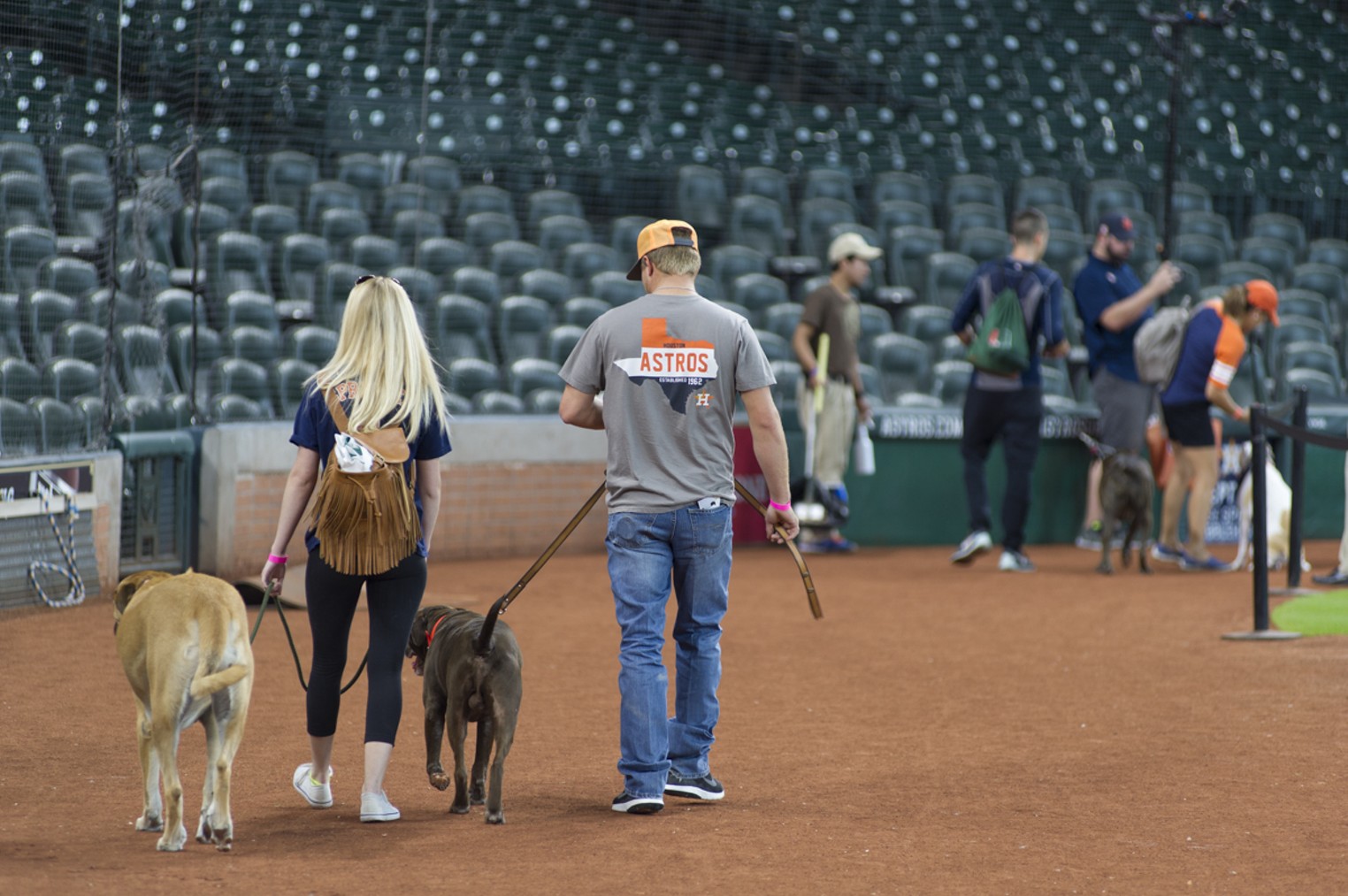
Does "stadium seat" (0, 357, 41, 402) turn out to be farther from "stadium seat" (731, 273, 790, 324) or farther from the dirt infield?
"stadium seat" (731, 273, 790, 324)

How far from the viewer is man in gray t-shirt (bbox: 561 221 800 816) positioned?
4.80 m

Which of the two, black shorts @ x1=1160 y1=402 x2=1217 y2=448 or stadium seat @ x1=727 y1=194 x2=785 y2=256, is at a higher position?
stadium seat @ x1=727 y1=194 x2=785 y2=256

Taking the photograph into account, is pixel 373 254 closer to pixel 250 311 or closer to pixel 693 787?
pixel 250 311

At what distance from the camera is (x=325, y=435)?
4559 millimetres

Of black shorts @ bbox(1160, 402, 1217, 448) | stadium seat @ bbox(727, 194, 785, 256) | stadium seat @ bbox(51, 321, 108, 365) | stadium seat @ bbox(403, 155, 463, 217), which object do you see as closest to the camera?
stadium seat @ bbox(51, 321, 108, 365)

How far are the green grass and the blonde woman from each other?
566cm

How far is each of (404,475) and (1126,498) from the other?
7.30 meters

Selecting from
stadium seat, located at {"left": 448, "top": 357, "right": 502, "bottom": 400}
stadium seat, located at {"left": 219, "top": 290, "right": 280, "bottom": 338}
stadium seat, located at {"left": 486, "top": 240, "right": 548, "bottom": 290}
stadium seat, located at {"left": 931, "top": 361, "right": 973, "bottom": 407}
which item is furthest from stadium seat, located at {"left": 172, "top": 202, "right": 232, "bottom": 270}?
stadium seat, located at {"left": 931, "top": 361, "right": 973, "bottom": 407}

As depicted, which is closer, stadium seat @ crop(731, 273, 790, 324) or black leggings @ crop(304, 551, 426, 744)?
black leggings @ crop(304, 551, 426, 744)

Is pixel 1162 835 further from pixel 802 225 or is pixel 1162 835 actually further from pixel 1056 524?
pixel 802 225

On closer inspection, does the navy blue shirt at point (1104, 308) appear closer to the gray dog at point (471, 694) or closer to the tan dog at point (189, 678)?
the gray dog at point (471, 694)

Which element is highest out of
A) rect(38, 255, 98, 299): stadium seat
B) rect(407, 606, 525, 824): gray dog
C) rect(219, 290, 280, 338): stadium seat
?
rect(38, 255, 98, 299): stadium seat

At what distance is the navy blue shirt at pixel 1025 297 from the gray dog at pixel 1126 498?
820 mm

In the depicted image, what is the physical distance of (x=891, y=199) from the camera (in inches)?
656
